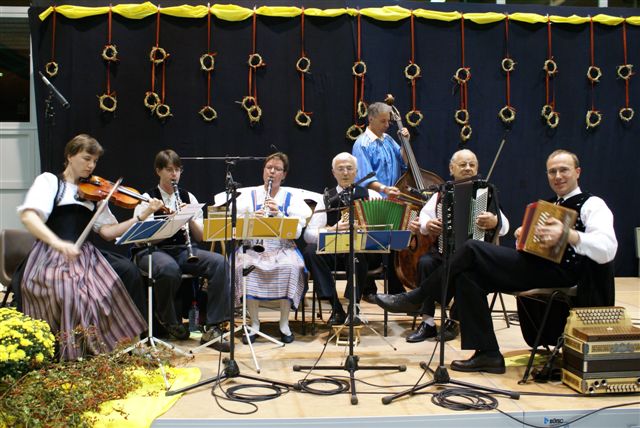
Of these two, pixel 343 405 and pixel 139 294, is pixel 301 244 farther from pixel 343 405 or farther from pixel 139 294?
pixel 343 405

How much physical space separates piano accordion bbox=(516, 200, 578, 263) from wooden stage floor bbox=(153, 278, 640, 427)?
27.2 inches

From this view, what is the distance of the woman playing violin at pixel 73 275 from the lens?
131 inches

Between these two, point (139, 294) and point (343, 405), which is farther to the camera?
point (139, 294)

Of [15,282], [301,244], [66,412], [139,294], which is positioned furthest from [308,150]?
[66,412]

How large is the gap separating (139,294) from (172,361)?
0.53 m

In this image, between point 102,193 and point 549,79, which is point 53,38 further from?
point 549,79

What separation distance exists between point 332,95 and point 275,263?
96.0 inches

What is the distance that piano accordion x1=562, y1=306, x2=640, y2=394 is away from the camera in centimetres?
298

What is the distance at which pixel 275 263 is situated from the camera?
13.6ft

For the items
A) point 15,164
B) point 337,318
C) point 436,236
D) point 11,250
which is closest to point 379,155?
point 436,236

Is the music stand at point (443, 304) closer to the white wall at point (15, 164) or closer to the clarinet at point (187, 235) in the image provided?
the clarinet at point (187, 235)

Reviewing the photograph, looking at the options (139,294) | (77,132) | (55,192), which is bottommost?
(139,294)

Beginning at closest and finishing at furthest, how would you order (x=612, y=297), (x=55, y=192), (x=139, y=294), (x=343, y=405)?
1. (x=343, y=405)
2. (x=612, y=297)
3. (x=55, y=192)
4. (x=139, y=294)

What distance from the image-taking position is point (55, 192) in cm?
354
